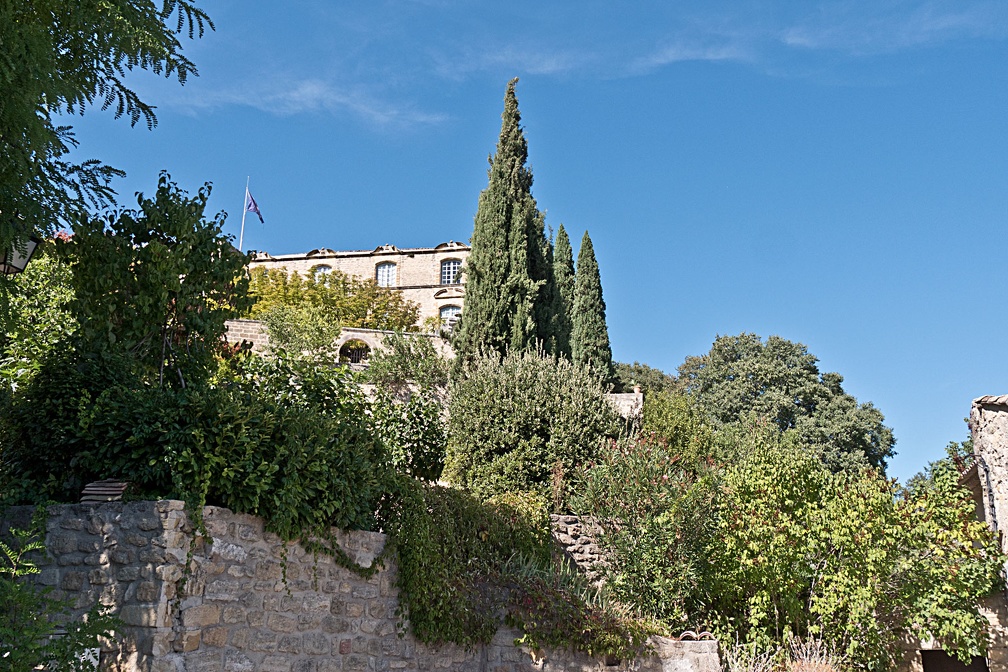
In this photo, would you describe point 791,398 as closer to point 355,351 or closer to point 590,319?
point 590,319

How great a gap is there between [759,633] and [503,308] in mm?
8061

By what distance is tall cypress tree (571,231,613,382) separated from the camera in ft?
86.9

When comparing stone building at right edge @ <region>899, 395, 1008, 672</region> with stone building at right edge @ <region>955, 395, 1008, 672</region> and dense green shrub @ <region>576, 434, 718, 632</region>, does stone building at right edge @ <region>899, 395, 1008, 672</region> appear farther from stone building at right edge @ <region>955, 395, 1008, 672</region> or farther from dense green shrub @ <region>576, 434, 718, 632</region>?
dense green shrub @ <region>576, 434, 718, 632</region>

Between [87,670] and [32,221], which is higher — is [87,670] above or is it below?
below

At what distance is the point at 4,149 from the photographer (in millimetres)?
5102

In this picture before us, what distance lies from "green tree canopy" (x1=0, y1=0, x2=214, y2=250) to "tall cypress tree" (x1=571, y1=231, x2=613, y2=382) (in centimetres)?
2004

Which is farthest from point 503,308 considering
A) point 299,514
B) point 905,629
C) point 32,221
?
point 32,221

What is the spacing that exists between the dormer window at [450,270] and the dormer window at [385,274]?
2.75m

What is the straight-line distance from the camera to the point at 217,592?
5984mm

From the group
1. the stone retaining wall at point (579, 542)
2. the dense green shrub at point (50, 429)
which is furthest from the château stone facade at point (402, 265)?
the dense green shrub at point (50, 429)

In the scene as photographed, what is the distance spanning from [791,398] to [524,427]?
21078mm

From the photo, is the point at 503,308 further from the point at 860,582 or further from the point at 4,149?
the point at 4,149

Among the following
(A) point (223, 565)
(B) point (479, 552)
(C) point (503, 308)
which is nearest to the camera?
(A) point (223, 565)

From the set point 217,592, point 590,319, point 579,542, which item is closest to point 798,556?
point 579,542
